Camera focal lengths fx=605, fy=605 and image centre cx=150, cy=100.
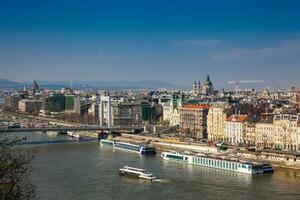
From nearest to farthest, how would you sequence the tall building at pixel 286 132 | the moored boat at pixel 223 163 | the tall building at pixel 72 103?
the moored boat at pixel 223 163, the tall building at pixel 286 132, the tall building at pixel 72 103

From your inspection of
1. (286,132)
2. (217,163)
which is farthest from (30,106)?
(217,163)

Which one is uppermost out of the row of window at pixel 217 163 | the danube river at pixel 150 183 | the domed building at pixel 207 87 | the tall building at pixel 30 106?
the domed building at pixel 207 87

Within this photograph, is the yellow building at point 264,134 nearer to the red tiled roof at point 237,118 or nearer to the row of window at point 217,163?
the red tiled roof at point 237,118

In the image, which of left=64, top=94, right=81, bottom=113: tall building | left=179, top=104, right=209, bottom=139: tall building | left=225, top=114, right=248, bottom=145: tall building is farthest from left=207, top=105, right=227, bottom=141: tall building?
left=64, top=94, right=81, bottom=113: tall building

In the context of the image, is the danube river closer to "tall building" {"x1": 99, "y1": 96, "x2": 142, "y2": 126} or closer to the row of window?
the row of window

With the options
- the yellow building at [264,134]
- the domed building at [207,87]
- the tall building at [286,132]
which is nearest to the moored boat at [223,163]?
the tall building at [286,132]

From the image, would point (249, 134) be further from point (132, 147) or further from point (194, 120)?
point (194, 120)

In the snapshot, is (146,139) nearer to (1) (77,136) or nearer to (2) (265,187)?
(1) (77,136)
